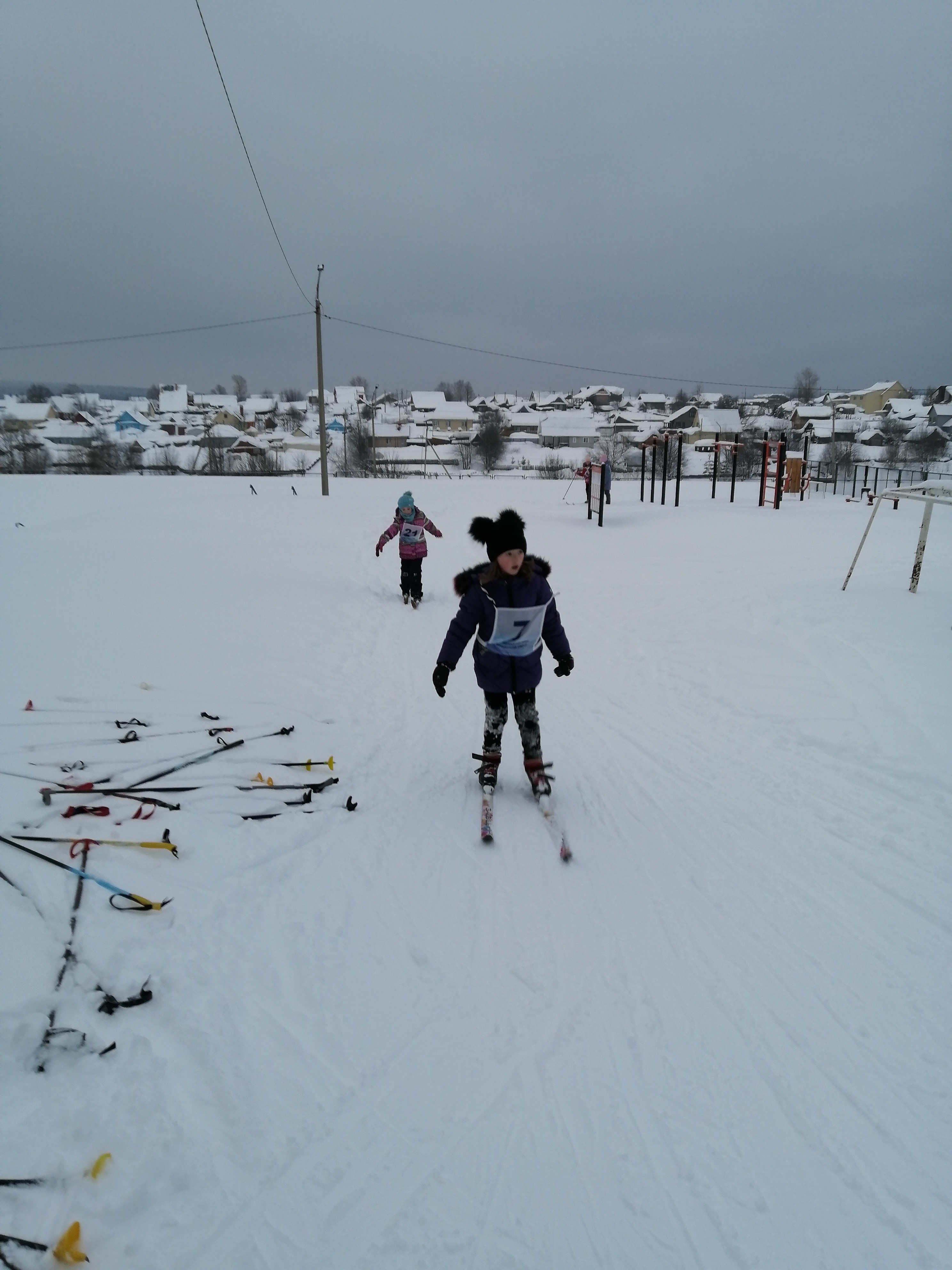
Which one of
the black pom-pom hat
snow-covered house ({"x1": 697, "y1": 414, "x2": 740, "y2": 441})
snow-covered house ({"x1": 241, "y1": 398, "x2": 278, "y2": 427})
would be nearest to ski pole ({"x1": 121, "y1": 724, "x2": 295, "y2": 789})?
the black pom-pom hat

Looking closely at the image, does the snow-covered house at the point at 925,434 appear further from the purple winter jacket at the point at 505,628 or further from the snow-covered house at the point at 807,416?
the purple winter jacket at the point at 505,628

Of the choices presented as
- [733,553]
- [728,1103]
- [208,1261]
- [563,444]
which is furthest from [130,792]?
[563,444]

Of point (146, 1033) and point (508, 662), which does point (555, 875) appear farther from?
point (146, 1033)

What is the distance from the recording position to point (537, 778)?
15.3 ft

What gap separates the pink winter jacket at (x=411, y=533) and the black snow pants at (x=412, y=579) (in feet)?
0.66

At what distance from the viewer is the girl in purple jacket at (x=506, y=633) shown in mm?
4238

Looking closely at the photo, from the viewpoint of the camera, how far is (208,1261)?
1919 millimetres

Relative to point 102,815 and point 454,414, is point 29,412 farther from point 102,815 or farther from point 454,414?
point 102,815

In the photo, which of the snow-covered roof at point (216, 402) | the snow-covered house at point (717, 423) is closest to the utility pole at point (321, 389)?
the snow-covered house at point (717, 423)

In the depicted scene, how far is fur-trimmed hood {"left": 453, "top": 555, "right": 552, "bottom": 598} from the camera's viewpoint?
432cm

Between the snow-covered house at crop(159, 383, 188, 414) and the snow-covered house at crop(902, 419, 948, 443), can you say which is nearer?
the snow-covered house at crop(902, 419, 948, 443)

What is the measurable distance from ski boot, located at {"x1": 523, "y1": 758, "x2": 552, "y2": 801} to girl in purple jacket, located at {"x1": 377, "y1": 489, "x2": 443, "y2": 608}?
5398mm

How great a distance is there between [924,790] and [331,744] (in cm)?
448

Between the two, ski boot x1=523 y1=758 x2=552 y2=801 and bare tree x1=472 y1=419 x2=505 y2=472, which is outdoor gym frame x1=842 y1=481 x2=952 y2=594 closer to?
ski boot x1=523 y1=758 x2=552 y2=801
